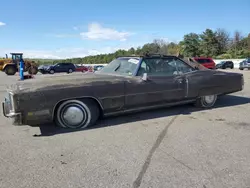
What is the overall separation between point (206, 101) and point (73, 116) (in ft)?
11.1

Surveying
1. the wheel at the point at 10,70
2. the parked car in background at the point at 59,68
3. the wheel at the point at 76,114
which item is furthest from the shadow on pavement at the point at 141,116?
the parked car in background at the point at 59,68

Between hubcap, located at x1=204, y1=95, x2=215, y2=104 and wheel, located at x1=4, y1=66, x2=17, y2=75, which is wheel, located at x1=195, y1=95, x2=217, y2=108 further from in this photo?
wheel, located at x1=4, y1=66, x2=17, y2=75

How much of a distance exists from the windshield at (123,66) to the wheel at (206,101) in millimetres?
1927

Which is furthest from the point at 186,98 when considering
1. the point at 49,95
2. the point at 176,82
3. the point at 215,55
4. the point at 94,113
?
the point at 215,55

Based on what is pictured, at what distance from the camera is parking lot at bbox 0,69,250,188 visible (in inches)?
97.2

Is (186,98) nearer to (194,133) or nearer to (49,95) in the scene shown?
(194,133)

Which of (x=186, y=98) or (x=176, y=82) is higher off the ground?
(x=176, y=82)

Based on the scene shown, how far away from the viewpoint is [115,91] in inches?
171

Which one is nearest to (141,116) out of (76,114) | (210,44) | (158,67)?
(158,67)

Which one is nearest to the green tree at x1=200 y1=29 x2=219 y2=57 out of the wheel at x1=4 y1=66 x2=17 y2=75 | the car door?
the wheel at x1=4 y1=66 x2=17 y2=75

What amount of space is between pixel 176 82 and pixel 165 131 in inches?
59.1

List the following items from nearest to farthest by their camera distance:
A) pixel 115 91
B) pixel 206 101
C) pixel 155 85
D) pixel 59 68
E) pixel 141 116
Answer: pixel 115 91, pixel 155 85, pixel 141 116, pixel 206 101, pixel 59 68

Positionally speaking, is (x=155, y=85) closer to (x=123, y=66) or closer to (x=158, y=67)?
(x=158, y=67)

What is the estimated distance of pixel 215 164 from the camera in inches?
110
